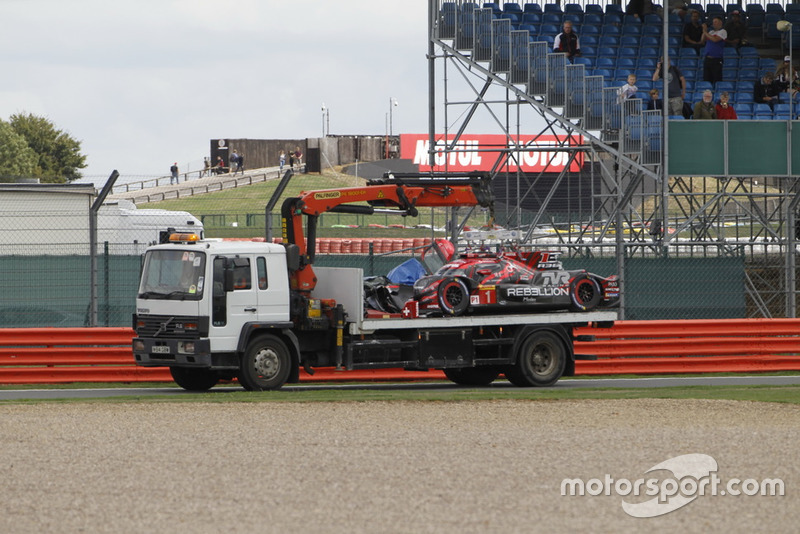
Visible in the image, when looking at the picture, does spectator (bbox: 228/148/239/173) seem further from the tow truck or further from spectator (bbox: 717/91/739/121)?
the tow truck

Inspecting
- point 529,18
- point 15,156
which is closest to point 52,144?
point 15,156

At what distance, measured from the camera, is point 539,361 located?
58.9 ft

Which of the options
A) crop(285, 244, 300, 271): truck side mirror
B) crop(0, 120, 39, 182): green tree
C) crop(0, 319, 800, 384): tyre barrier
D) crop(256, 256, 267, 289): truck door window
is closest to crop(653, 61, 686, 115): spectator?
crop(0, 319, 800, 384): tyre barrier

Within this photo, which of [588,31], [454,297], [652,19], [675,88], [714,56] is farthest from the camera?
[652,19]

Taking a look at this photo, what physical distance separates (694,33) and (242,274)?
15475 millimetres

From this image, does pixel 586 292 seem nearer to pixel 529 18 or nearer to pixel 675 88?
pixel 675 88

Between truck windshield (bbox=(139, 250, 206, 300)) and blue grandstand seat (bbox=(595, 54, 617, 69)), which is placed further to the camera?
blue grandstand seat (bbox=(595, 54, 617, 69))

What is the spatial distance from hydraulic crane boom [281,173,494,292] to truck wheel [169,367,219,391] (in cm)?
169

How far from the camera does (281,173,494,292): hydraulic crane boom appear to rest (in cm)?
1712

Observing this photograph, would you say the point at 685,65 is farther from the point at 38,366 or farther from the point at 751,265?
the point at 38,366

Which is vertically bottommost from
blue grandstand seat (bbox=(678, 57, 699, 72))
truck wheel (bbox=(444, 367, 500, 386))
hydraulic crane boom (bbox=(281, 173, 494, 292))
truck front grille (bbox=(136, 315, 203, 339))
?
truck wheel (bbox=(444, 367, 500, 386))

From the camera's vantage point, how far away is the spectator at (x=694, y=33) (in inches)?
1110

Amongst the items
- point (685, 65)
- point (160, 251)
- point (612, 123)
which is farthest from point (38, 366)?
point (685, 65)

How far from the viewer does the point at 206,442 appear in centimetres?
1146
